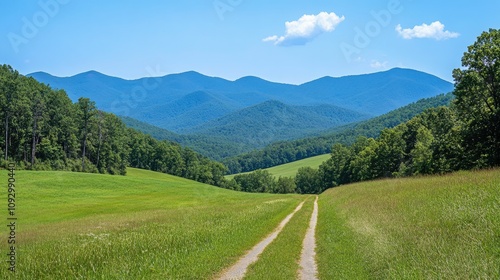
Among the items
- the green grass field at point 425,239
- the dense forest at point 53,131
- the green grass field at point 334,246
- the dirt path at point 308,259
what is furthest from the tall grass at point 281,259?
the dense forest at point 53,131

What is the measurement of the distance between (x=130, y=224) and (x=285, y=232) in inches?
497

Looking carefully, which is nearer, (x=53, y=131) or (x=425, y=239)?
(x=425, y=239)

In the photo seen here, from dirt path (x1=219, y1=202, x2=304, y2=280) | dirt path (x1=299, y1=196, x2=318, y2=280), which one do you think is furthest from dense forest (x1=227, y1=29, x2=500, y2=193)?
dirt path (x1=219, y1=202, x2=304, y2=280)

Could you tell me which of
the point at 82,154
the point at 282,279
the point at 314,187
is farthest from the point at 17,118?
the point at 314,187

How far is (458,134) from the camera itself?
48.8 metres

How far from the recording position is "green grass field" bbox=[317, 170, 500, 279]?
9922 millimetres

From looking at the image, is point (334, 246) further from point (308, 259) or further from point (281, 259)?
point (281, 259)

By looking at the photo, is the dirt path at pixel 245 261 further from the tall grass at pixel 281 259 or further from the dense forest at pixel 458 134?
the dense forest at pixel 458 134

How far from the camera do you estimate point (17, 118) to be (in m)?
83.6

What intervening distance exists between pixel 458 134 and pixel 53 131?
91.7 metres

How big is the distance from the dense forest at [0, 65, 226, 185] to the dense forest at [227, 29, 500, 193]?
7592 centimetres

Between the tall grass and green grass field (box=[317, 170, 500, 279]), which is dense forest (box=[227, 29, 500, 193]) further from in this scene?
the tall grass

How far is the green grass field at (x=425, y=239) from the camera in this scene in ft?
32.6

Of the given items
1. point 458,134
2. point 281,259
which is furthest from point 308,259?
point 458,134
